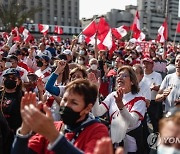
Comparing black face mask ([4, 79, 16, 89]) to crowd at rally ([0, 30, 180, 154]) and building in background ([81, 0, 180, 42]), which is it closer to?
crowd at rally ([0, 30, 180, 154])

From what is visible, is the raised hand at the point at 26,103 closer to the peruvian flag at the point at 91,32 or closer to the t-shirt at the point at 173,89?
the t-shirt at the point at 173,89

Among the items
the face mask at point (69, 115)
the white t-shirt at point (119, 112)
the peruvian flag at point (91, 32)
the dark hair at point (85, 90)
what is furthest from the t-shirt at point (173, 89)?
the peruvian flag at point (91, 32)

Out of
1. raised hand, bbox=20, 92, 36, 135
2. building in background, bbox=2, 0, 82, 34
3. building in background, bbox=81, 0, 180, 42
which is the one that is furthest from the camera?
building in background, bbox=81, 0, 180, 42

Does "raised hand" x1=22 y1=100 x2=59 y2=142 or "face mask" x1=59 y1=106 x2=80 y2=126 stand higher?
"raised hand" x1=22 y1=100 x2=59 y2=142

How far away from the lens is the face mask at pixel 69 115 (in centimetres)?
207

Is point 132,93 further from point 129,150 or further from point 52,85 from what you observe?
point 52,85

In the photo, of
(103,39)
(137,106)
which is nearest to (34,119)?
(137,106)

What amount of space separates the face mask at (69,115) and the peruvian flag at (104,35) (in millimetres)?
7125

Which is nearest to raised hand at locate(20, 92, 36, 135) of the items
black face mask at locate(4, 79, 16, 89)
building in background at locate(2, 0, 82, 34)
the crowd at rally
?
the crowd at rally

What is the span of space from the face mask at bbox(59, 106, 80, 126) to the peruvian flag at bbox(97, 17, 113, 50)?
7.13 m

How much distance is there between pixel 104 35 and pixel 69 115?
7575 millimetres

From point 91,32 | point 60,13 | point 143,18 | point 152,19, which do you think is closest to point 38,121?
point 91,32

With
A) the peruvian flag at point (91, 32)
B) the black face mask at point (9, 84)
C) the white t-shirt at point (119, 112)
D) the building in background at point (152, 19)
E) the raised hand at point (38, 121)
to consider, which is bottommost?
the white t-shirt at point (119, 112)

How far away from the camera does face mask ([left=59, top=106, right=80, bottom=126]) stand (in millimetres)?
2070
